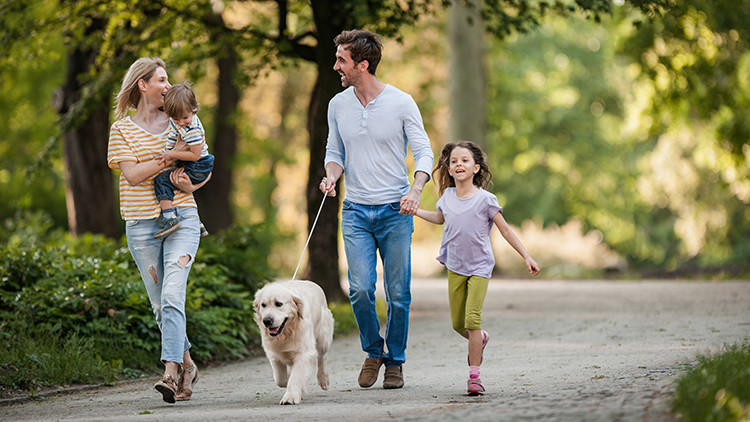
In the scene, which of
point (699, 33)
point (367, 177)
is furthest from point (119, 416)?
point (699, 33)

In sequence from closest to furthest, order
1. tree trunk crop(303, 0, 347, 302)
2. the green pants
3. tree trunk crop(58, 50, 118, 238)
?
1. the green pants
2. tree trunk crop(303, 0, 347, 302)
3. tree trunk crop(58, 50, 118, 238)

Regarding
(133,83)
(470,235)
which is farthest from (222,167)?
(470,235)

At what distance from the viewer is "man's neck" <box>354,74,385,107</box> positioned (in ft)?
24.2

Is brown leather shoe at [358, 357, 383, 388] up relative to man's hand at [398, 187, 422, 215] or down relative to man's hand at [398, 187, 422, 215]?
down

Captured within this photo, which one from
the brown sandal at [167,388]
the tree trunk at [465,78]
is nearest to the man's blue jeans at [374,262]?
the brown sandal at [167,388]

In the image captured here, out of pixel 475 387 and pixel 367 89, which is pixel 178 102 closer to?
pixel 367 89

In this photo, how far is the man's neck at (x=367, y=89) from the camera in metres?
7.37

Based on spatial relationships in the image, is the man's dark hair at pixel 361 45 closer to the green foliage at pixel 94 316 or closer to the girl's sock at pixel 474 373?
the girl's sock at pixel 474 373

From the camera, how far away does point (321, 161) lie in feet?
43.5

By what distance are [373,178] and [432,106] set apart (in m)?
22.9

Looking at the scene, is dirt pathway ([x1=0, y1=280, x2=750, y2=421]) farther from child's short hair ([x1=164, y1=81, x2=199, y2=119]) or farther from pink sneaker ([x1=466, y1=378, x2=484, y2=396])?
child's short hair ([x1=164, y1=81, x2=199, y2=119])

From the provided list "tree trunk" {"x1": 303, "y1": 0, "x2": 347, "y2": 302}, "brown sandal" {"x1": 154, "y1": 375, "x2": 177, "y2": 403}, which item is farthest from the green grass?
"tree trunk" {"x1": 303, "y1": 0, "x2": 347, "y2": 302}

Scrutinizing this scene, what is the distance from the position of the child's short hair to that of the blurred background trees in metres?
5.50

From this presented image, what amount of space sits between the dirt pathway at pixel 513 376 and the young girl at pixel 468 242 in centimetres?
54
